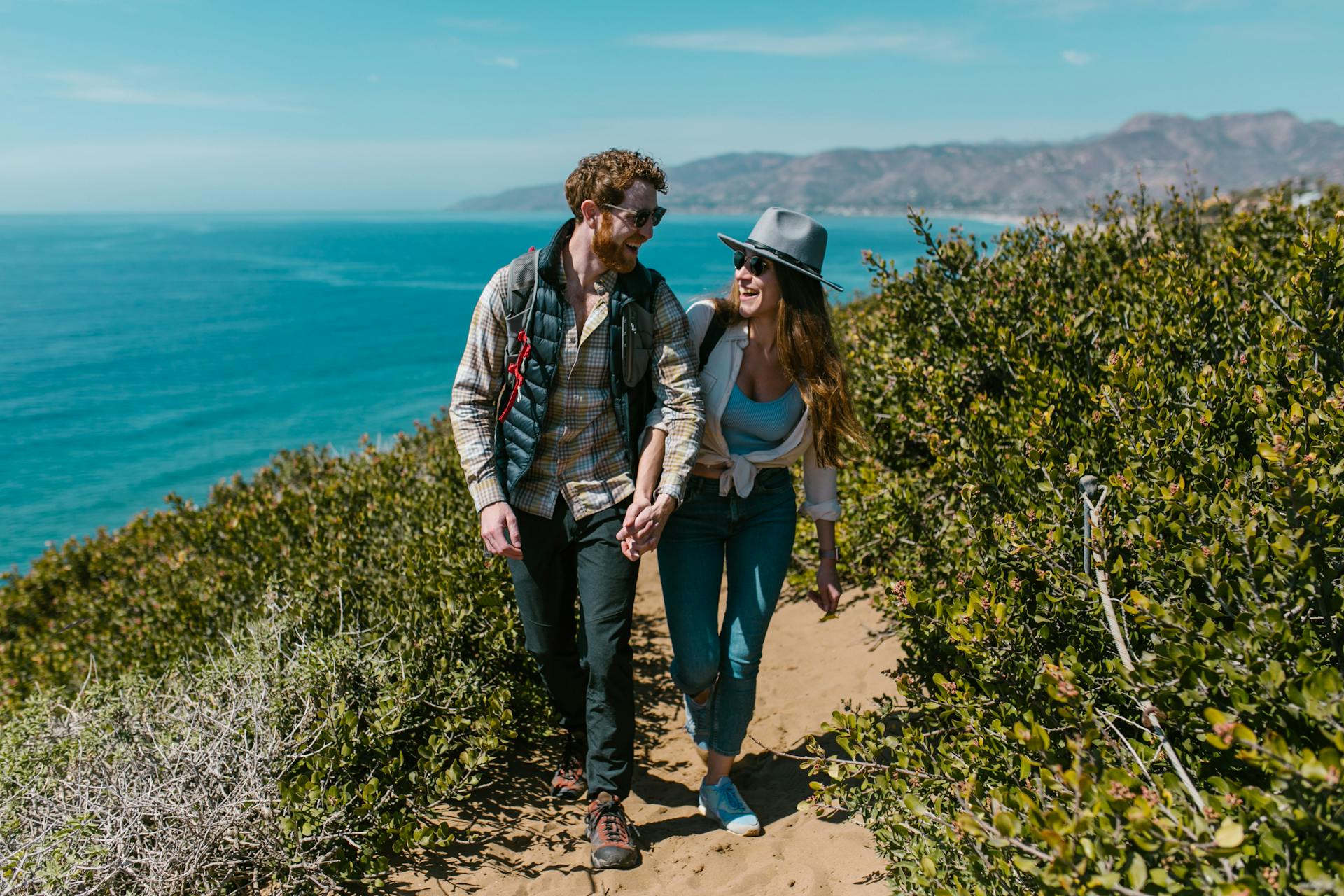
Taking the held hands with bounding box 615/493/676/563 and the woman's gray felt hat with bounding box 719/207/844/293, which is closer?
the held hands with bounding box 615/493/676/563

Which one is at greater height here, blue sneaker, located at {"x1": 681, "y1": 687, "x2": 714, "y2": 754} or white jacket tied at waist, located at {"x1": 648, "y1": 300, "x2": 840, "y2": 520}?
white jacket tied at waist, located at {"x1": 648, "y1": 300, "x2": 840, "y2": 520}

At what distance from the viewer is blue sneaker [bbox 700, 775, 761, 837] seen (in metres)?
3.50

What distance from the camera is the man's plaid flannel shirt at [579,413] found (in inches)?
127

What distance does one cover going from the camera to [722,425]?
11.4 ft

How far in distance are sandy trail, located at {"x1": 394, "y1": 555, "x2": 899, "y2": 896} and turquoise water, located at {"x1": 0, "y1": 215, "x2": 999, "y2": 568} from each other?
7.35ft

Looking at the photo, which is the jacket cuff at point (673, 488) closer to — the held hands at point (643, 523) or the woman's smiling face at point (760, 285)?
the held hands at point (643, 523)

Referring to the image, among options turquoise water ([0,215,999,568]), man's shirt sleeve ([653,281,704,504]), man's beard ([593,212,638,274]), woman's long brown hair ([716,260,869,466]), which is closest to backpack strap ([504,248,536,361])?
man's beard ([593,212,638,274])

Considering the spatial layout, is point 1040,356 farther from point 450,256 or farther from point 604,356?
point 450,256

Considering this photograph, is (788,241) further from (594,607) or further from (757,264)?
(594,607)

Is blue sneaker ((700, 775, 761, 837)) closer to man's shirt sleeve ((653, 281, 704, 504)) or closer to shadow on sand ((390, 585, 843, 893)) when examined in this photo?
shadow on sand ((390, 585, 843, 893))

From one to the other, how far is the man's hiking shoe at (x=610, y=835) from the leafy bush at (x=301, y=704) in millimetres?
486

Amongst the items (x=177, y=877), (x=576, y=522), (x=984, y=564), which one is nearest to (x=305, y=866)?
(x=177, y=877)

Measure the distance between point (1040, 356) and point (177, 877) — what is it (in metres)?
4.44

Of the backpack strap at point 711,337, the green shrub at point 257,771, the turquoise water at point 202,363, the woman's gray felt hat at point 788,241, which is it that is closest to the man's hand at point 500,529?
the green shrub at point 257,771
